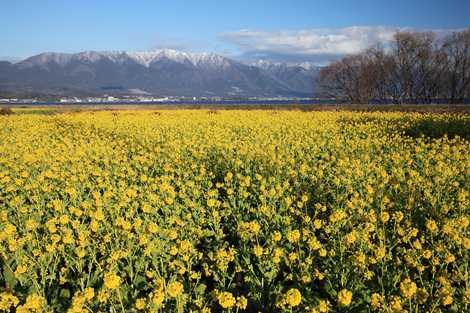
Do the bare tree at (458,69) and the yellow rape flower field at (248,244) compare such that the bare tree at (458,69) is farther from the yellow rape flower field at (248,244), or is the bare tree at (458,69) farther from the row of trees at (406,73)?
the yellow rape flower field at (248,244)

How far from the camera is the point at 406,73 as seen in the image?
5441 cm

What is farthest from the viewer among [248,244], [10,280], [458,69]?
[458,69]

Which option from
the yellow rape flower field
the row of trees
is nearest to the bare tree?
the row of trees

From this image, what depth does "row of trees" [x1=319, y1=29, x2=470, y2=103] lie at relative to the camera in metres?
52.4

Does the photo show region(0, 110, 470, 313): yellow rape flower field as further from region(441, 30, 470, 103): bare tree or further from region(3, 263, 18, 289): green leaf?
region(441, 30, 470, 103): bare tree

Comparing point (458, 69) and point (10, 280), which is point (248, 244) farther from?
point (458, 69)

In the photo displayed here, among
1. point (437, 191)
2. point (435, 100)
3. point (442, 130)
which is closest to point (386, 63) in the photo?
point (435, 100)

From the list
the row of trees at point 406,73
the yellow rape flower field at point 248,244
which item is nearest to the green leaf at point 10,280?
the yellow rape flower field at point 248,244

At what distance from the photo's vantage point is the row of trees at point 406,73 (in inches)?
2063

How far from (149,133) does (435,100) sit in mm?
55970

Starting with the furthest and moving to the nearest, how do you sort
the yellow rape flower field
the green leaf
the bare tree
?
the bare tree
the green leaf
the yellow rape flower field

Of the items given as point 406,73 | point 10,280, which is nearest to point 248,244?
point 10,280

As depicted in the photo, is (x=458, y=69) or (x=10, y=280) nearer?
(x=10, y=280)

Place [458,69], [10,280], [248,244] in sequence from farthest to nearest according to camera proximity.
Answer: [458,69]
[248,244]
[10,280]
